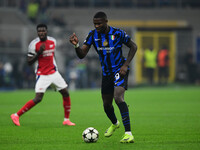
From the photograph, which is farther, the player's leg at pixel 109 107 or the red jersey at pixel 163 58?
the red jersey at pixel 163 58

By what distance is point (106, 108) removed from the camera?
29.7 feet

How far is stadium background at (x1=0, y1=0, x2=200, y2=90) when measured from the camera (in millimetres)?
28516

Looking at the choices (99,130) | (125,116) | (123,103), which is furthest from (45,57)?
(125,116)

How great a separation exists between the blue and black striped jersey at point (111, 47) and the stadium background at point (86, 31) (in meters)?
19.0

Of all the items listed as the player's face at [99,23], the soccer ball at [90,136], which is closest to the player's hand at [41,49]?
the player's face at [99,23]

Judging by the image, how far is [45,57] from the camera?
11.5 metres

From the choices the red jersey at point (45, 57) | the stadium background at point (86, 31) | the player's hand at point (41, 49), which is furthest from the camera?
the stadium background at point (86, 31)

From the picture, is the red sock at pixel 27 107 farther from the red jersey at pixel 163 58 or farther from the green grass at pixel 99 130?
the red jersey at pixel 163 58

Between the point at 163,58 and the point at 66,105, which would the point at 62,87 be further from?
the point at 163,58

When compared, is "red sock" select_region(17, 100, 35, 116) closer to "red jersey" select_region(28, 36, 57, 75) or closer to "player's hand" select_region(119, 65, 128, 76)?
"red jersey" select_region(28, 36, 57, 75)

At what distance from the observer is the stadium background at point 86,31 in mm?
28516

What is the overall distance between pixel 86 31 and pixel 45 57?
62.2 feet

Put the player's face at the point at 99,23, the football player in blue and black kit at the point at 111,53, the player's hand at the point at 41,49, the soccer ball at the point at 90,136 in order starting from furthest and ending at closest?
A: the player's hand at the point at 41,49 < the football player in blue and black kit at the point at 111,53 < the player's face at the point at 99,23 < the soccer ball at the point at 90,136

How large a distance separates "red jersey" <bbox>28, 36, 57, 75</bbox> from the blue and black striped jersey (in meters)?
2.96
